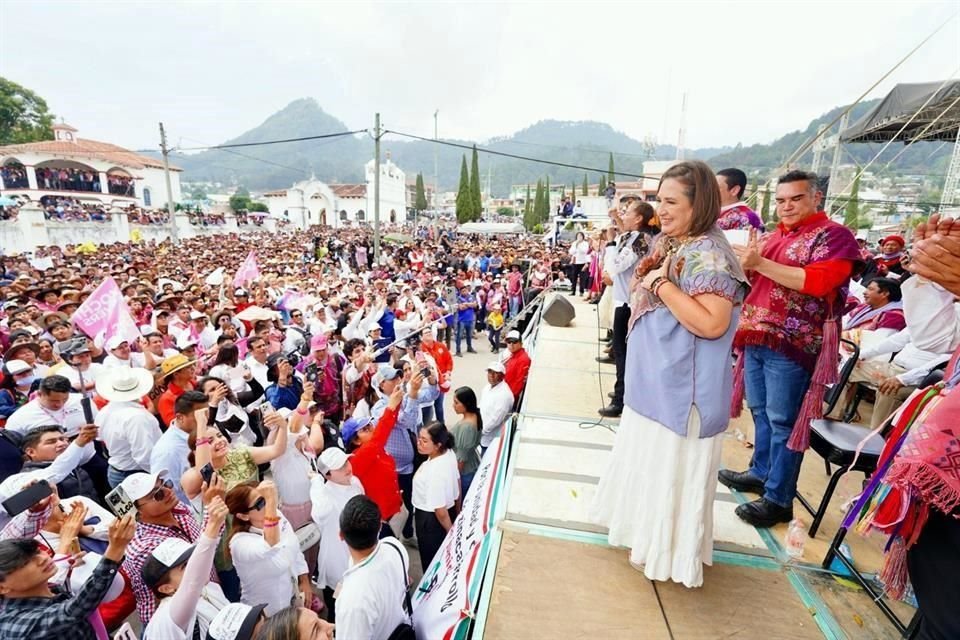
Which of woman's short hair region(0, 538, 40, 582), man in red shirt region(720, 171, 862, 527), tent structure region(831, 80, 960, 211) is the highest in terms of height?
tent structure region(831, 80, 960, 211)

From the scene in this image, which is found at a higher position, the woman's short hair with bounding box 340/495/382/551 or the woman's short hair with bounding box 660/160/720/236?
the woman's short hair with bounding box 660/160/720/236

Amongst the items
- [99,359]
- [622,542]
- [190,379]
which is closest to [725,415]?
[622,542]

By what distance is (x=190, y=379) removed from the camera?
196 inches

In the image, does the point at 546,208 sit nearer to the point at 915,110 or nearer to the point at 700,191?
the point at 915,110

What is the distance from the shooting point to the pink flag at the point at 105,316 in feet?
21.3

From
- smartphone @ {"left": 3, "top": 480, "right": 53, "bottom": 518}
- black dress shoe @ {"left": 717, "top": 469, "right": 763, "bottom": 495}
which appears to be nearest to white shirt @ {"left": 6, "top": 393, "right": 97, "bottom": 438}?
smartphone @ {"left": 3, "top": 480, "right": 53, "bottom": 518}

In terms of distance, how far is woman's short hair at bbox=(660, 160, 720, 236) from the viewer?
1.88m

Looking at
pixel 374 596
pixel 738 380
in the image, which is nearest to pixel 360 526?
pixel 374 596

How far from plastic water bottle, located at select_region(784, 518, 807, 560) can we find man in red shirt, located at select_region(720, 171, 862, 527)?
12cm

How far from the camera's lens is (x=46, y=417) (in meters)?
4.16

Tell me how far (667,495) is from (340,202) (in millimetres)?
85802

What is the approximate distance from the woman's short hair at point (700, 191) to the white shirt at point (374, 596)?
2.35 metres

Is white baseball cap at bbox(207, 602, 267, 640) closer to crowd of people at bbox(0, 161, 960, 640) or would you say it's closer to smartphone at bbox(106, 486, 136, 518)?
crowd of people at bbox(0, 161, 960, 640)

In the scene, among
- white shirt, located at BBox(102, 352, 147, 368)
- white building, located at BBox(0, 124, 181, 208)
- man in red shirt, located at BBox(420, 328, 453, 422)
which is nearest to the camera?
white shirt, located at BBox(102, 352, 147, 368)
